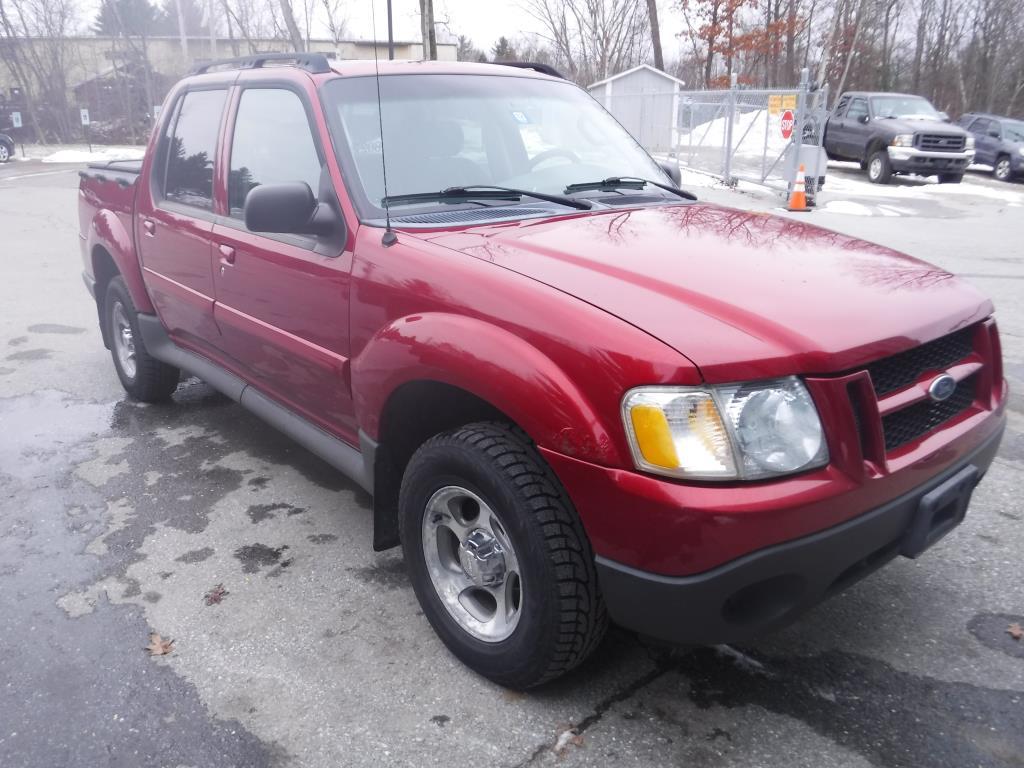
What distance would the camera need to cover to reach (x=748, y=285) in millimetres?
2396

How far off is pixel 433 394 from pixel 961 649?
6.34 ft

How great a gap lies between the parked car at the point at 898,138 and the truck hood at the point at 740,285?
17.1m

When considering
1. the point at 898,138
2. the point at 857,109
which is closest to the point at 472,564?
the point at 898,138

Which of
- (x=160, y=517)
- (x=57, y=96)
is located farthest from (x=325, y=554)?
(x=57, y=96)

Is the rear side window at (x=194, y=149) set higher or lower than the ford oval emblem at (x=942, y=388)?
higher

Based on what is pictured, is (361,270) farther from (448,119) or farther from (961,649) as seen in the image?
(961,649)

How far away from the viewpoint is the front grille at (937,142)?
17.9 m

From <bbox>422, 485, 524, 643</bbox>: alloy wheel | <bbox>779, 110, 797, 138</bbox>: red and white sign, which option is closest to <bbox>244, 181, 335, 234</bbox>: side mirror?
<bbox>422, 485, 524, 643</bbox>: alloy wheel

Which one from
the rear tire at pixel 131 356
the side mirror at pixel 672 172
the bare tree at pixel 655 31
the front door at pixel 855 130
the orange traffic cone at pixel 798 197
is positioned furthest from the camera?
the bare tree at pixel 655 31

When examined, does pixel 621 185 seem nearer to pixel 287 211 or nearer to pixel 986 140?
pixel 287 211

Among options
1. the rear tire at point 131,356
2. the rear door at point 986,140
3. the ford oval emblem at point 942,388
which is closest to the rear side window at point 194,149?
the rear tire at point 131,356

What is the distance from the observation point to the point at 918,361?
2.39m

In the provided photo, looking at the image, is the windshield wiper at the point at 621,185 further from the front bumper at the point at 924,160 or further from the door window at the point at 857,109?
the door window at the point at 857,109

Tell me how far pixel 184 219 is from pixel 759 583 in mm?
3306
